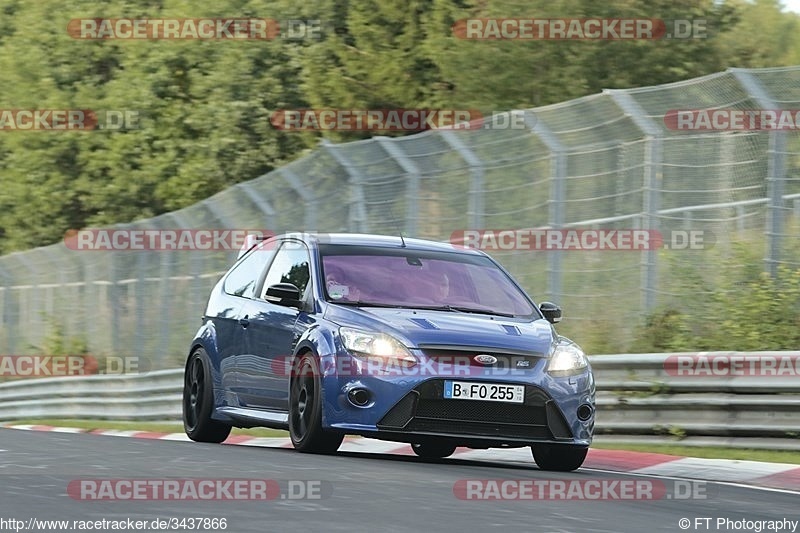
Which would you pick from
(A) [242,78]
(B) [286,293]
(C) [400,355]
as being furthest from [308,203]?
(A) [242,78]

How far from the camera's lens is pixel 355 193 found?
18.4 metres

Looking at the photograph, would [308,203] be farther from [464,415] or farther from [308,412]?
[464,415]

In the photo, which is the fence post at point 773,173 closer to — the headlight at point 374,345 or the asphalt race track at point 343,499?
the asphalt race track at point 343,499

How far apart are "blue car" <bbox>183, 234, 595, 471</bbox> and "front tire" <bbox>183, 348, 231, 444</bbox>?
0.80 ft

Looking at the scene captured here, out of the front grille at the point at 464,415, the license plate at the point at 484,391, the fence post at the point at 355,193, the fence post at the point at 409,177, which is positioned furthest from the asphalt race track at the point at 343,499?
the fence post at the point at 355,193

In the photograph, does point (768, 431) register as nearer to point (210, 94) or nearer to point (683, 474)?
point (683, 474)

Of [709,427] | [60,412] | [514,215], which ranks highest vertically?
[514,215]

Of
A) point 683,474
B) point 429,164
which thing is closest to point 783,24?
point 429,164

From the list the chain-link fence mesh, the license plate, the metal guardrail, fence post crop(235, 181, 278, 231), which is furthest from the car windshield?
fence post crop(235, 181, 278, 231)

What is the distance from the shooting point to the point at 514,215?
16.3m

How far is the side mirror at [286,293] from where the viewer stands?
1127 cm

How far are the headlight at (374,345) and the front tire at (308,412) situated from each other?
0.31m

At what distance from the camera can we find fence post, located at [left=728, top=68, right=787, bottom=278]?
14.1 m

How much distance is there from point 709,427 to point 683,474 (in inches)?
73.2
